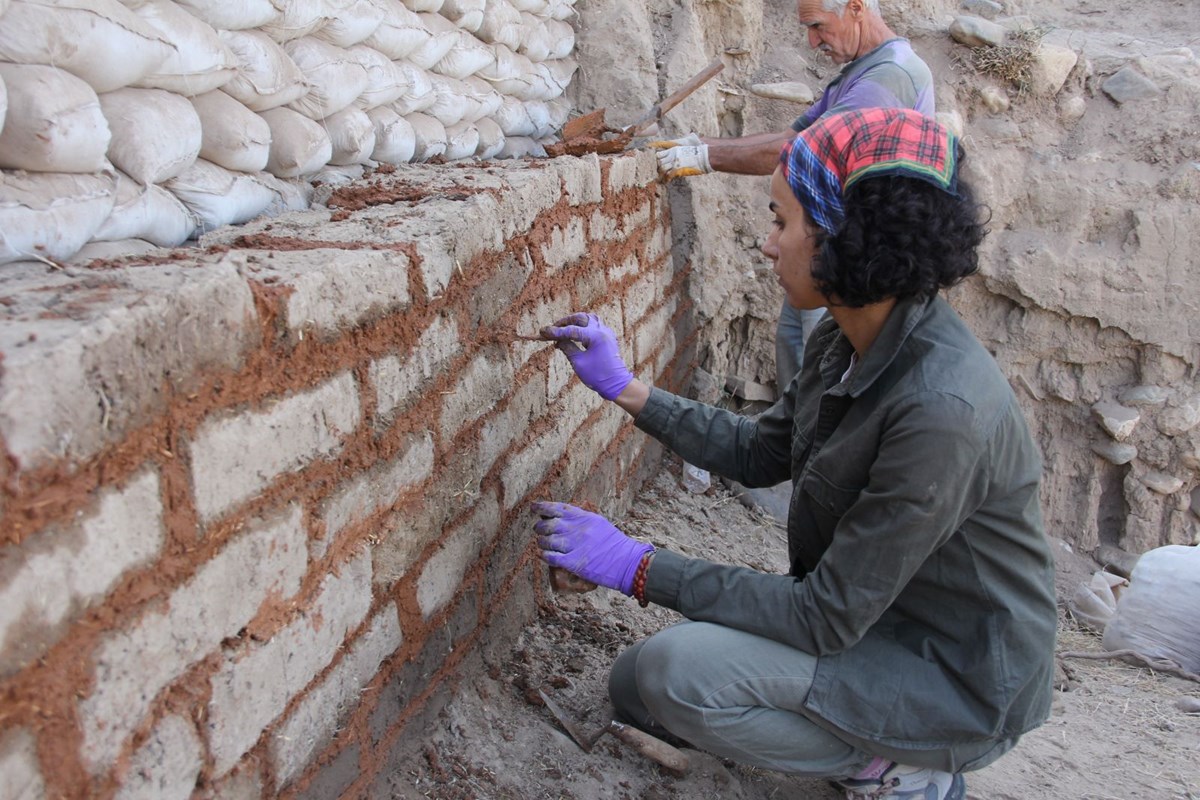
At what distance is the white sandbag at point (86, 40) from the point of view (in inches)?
55.9

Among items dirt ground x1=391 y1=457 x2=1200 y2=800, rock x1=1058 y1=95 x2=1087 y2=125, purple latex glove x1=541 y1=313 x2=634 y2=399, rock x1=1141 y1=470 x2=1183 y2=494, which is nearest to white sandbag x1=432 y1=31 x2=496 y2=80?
purple latex glove x1=541 y1=313 x2=634 y2=399

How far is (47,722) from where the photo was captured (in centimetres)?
113

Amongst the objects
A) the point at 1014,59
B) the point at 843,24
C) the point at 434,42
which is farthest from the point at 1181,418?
the point at 434,42

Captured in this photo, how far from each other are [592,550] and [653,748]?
574mm

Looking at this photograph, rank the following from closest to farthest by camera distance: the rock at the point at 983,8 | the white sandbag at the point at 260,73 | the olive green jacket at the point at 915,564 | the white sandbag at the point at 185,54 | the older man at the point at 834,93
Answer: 1. the white sandbag at the point at 185,54
2. the olive green jacket at the point at 915,564
3. the white sandbag at the point at 260,73
4. the older man at the point at 834,93
5. the rock at the point at 983,8

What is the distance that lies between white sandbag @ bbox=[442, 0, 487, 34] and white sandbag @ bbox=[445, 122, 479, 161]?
0.97 ft

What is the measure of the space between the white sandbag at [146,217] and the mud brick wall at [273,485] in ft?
0.27

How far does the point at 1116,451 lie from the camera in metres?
4.83

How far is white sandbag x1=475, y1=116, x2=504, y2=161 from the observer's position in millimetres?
Result: 3217

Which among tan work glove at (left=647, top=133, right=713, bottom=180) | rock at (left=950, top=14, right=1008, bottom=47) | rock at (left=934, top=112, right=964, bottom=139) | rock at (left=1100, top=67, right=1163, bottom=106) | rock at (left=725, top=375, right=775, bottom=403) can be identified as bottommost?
rock at (left=725, top=375, right=775, bottom=403)

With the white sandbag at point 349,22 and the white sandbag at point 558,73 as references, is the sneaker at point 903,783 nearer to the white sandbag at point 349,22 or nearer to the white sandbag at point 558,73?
the white sandbag at point 349,22

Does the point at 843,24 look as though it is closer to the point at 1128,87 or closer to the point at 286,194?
the point at 1128,87

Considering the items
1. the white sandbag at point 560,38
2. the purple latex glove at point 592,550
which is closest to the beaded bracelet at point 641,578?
the purple latex glove at point 592,550

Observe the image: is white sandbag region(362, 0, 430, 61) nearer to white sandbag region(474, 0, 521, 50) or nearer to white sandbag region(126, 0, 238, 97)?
white sandbag region(474, 0, 521, 50)
